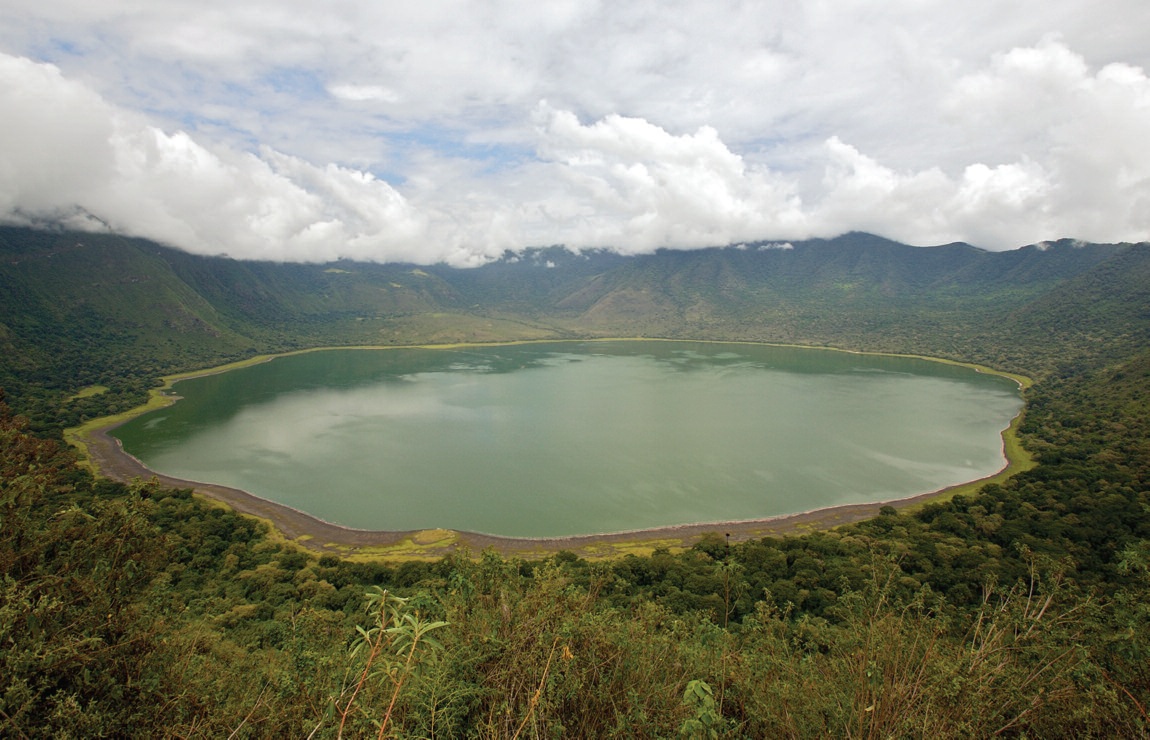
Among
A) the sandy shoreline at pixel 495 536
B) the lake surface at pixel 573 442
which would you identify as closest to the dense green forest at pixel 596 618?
the sandy shoreline at pixel 495 536

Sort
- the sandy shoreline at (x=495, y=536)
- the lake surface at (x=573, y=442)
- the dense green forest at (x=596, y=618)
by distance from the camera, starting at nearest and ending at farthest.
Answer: the dense green forest at (x=596, y=618) → the sandy shoreline at (x=495, y=536) → the lake surface at (x=573, y=442)

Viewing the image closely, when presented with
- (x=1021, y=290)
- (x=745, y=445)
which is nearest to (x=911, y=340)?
(x=1021, y=290)

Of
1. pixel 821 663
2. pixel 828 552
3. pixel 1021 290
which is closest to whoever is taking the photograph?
pixel 821 663

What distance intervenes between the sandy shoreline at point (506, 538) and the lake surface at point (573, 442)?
50.5 inches

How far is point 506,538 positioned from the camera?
30.3 m

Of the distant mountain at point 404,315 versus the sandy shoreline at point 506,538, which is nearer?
the sandy shoreline at point 506,538

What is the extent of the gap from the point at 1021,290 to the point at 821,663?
206 metres

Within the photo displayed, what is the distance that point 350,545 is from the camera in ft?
95.9

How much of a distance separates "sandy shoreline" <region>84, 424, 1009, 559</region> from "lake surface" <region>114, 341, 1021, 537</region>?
128 cm

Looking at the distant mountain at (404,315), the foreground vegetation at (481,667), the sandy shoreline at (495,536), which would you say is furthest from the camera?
the distant mountain at (404,315)

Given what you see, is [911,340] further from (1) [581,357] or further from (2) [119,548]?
(2) [119,548]

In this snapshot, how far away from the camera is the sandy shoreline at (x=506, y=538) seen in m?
28.8

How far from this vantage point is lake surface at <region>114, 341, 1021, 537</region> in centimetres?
3591

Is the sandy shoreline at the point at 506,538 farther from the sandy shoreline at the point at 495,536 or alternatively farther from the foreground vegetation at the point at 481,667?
the foreground vegetation at the point at 481,667
